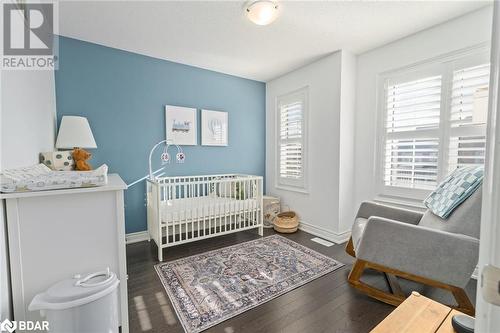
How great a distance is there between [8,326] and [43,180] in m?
0.64

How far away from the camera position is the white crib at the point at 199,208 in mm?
2322

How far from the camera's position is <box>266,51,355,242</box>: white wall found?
2.67 meters

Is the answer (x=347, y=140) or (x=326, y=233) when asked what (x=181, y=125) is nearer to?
(x=347, y=140)

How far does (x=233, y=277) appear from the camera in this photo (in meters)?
1.91

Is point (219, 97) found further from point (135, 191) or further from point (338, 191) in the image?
point (338, 191)

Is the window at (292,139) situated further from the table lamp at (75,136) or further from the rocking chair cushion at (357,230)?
the table lamp at (75,136)

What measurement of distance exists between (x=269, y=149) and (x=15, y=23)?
3059mm

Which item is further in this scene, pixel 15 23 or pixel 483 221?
pixel 15 23

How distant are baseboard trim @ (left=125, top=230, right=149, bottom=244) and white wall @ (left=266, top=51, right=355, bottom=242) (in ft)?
6.85

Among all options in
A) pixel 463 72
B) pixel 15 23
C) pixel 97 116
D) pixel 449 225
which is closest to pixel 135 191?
pixel 97 116

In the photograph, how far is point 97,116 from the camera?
8.14ft

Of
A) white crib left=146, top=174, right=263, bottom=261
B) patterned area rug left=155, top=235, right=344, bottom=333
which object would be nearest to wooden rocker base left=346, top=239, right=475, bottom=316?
patterned area rug left=155, top=235, right=344, bottom=333

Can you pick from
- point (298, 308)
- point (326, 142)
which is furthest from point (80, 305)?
point (326, 142)

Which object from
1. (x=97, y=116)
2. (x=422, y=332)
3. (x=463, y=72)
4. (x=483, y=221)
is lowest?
(x=422, y=332)
